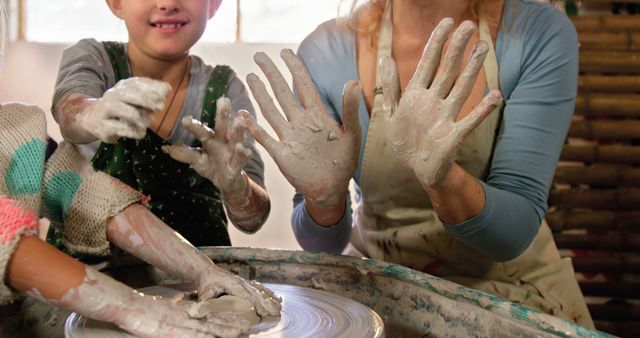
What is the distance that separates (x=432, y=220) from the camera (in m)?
1.70

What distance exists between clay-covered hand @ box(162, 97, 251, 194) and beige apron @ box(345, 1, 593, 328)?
43 centimetres

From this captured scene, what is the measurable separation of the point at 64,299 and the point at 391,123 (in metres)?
0.61

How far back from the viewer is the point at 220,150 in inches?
53.9

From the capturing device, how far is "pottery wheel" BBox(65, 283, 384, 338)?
41.5 inches

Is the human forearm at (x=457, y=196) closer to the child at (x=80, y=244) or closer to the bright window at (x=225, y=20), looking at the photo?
the child at (x=80, y=244)

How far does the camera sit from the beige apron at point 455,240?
163cm

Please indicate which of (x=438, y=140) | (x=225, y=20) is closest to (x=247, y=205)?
(x=438, y=140)

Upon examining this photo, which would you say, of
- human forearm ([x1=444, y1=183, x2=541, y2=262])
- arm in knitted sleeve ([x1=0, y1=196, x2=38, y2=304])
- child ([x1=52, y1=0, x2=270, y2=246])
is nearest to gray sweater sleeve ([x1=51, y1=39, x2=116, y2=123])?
child ([x1=52, y1=0, x2=270, y2=246])

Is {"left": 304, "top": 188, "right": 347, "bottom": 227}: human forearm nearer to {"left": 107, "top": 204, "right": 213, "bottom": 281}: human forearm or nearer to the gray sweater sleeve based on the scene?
{"left": 107, "top": 204, "right": 213, "bottom": 281}: human forearm

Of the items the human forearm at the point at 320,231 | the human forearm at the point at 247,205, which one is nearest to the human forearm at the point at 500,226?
the human forearm at the point at 320,231

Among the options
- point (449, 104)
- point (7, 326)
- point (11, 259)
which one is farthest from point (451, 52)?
point (7, 326)

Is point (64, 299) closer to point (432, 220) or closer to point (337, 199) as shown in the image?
point (337, 199)

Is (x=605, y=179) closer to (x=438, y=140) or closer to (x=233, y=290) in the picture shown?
(x=438, y=140)

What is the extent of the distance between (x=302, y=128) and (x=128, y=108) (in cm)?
38
